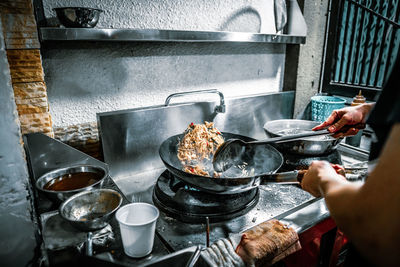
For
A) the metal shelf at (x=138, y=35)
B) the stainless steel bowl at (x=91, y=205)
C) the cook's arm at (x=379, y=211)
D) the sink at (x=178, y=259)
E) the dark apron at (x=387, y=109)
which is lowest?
the sink at (x=178, y=259)

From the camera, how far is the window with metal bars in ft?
9.47

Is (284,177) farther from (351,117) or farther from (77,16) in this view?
(77,16)

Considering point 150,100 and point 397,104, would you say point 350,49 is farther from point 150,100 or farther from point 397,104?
point 397,104

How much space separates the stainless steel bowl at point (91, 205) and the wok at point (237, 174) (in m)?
0.38

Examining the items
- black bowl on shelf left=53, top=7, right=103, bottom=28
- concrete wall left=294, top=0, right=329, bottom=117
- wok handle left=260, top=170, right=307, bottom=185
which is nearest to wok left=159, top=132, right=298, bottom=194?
wok handle left=260, top=170, right=307, bottom=185

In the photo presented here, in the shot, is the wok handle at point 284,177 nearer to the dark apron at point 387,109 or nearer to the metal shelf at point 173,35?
the dark apron at point 387,109

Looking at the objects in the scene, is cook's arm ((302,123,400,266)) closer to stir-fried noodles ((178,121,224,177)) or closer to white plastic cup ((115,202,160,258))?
white plastic cup ((115,202,160,258))

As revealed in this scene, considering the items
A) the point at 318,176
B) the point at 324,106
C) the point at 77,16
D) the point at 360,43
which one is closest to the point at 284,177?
the point at 318,176

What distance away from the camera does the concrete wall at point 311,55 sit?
2.71 meters

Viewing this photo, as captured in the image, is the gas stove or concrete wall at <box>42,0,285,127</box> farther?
concrete wall at <box>42,0,285,127</box>

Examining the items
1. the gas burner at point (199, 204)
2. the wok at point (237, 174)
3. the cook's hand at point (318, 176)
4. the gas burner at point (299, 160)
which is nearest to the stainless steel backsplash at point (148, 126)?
the wok at point (237, 174)

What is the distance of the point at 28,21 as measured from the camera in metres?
1.38

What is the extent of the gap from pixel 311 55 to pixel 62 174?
2.66 meters

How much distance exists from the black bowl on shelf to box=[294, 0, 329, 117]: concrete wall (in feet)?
6.90
